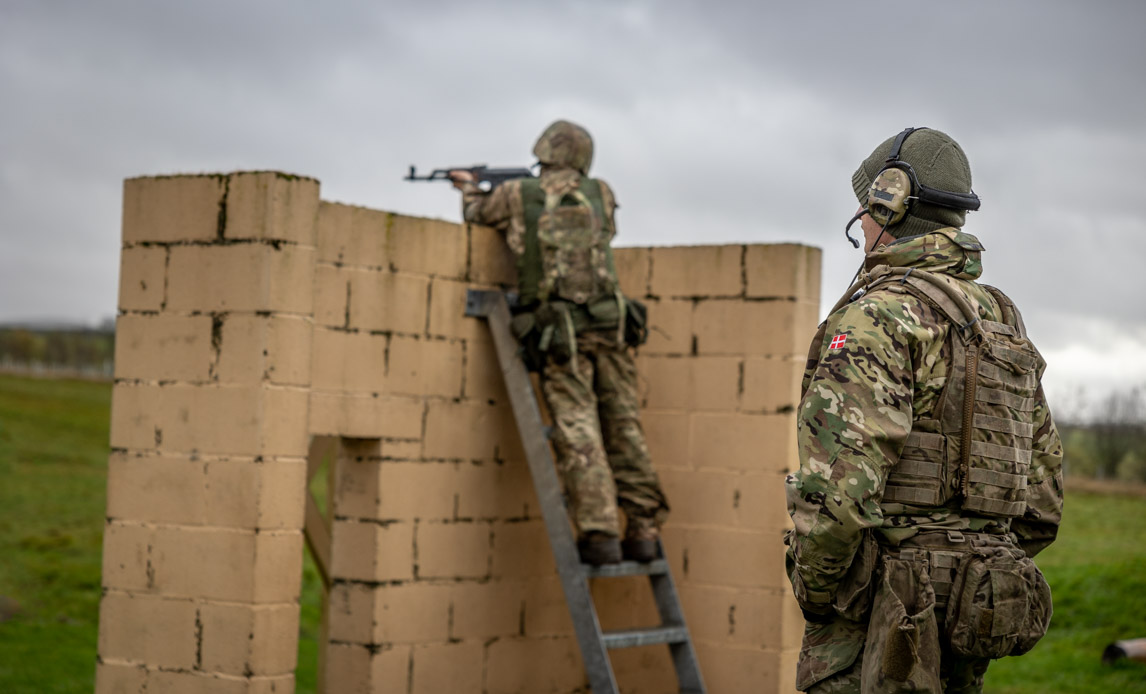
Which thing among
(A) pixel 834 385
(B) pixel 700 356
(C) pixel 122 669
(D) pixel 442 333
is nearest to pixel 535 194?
(D) pixel 442 333

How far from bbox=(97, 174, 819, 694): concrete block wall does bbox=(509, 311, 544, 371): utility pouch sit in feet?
1.04

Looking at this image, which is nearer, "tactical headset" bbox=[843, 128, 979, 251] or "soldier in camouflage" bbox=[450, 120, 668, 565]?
"tactical headset" bbox=[843, 128, 979, 251]

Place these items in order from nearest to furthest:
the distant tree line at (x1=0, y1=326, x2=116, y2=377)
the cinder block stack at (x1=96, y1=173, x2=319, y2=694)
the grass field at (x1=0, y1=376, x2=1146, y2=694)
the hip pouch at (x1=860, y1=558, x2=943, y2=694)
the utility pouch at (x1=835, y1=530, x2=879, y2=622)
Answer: the hip pouch at (x1=860, y1=558, x2=943, y2=694) → the utility pouch at (x1=835, y1=530, x2=879, y2=622) → the cinder block stack at (x1=96, y1=173, x2=319, y2=694) → the grass field at (x1=0, y1=376, x2=1146, y2=694) → the distant tree line at (x1=0, y1=326, x2=116, y2=377)

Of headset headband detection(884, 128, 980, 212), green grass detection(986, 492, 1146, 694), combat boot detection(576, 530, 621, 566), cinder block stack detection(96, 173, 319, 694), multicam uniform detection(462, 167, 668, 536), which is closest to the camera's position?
headset headband detection(884, 128, 980, 212)

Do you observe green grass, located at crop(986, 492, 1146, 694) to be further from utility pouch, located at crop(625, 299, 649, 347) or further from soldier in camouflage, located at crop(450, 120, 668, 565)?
utility pouch, located at crop(625, 299, 649, 347)

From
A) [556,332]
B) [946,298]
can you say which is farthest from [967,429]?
[556,332]

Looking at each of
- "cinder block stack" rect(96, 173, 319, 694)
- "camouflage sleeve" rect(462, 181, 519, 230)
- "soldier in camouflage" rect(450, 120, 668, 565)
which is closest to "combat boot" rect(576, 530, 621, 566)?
"soldier in camouflage" rect(450, 120, 668, 565)

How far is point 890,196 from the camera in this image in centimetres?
310

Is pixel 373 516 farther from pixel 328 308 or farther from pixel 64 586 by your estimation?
pixel 64 586

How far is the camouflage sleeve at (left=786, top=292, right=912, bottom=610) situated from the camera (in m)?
2.83

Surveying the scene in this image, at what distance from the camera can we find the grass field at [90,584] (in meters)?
8.05

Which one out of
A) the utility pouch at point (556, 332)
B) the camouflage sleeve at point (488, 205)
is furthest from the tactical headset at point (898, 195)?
the camouflage sleeve at point (488, 205)

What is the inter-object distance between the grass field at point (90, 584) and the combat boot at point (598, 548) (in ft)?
10.4

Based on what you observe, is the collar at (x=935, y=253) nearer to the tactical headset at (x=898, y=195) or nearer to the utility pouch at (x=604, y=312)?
the tactical headset at (x=898, y=195)
